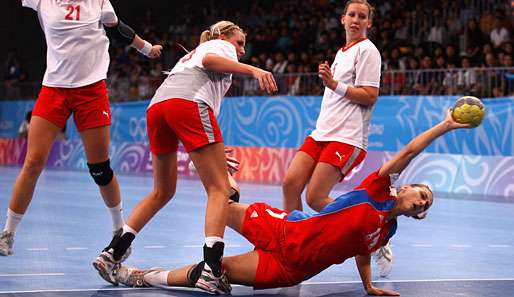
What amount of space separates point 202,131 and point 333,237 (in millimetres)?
1037

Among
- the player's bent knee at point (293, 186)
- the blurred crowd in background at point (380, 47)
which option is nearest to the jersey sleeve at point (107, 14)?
the player's bent knee at point (293, 186)

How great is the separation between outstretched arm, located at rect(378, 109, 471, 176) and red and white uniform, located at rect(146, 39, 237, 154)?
110 cm

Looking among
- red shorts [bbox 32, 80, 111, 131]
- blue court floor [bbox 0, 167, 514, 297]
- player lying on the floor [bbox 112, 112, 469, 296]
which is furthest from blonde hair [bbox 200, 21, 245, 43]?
blue court floor [bbox 0, 167, 514, 297]

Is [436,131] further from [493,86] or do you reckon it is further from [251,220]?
[493,86]

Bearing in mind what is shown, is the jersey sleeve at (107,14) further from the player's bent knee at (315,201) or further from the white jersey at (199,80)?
the player's bent knee at (315,201)

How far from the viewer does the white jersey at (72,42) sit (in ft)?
22.2

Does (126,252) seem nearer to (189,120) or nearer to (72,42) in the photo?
(189,120)

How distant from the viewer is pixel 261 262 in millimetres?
6004

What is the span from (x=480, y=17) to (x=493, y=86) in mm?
3538

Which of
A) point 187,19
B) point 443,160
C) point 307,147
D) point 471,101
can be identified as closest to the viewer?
point 471,101

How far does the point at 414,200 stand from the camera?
5988mm

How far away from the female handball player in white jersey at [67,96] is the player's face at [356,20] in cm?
181

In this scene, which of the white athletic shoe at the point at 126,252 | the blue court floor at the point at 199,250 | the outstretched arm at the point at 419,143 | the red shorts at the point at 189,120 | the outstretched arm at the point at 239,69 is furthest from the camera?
the white athletic shoe at the point at 126,252

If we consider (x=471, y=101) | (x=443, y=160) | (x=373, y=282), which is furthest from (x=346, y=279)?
(x=443, y=160)
